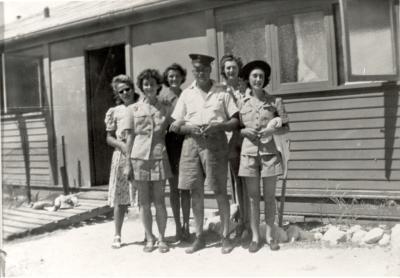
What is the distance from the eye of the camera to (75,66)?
782 cm

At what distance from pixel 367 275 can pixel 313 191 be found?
197 centimetres

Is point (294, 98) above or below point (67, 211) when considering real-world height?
above

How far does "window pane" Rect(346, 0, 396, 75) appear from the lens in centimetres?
493

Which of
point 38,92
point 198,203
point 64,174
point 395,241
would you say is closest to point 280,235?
point 198,203

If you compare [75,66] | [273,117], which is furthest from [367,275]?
[75,66]

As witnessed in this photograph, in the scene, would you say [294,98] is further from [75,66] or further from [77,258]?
[75,66]

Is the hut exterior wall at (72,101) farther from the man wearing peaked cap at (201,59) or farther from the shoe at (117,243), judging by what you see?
the man wearing peaked cap at (201,59)

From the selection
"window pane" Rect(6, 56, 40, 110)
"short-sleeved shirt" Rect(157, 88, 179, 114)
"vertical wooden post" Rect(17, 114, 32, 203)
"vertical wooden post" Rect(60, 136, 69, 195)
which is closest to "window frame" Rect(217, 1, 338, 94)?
"short-sleeved shirt" Rect(157, 88, 179, 114)

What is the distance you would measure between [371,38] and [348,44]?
1.50ft

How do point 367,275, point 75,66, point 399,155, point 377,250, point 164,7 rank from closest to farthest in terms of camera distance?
point 367,275 < point 377,250 < point 399,155 < point 164,7 < point 75,66

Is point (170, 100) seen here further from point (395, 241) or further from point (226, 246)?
point (395, 241)

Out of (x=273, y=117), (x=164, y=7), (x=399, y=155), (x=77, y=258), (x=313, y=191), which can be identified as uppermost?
(x=164, y=7)

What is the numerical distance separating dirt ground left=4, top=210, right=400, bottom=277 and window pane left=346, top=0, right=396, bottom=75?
1.97 metres

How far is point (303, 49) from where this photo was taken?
561 centimetres
